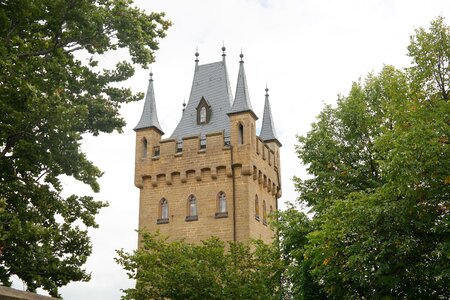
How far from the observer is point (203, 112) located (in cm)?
3781

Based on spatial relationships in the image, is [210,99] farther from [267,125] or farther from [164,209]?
[164,209]

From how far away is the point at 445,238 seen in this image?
1402 cm

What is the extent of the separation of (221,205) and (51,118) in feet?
70.1

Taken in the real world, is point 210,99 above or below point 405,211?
above

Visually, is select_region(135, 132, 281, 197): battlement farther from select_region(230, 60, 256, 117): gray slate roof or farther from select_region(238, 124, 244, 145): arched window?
select_region(230, 60, 256, 117): gray slate roof

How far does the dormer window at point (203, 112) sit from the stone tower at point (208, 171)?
5 centimetres

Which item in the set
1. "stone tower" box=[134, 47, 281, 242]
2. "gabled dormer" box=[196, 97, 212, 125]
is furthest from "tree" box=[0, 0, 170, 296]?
"gabled dormer" box=[196, 97, 212, 125]

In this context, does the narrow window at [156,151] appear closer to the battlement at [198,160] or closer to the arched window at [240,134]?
the battlement at [198,160]

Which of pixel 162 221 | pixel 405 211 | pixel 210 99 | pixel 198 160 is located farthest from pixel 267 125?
pixel 405 211

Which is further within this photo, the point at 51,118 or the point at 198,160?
the point at 198,160

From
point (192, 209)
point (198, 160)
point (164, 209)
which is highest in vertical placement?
point (198, 160)

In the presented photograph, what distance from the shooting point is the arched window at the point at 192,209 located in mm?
34156

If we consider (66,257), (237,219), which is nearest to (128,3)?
(66,257)

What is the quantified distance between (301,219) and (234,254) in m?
5.79
